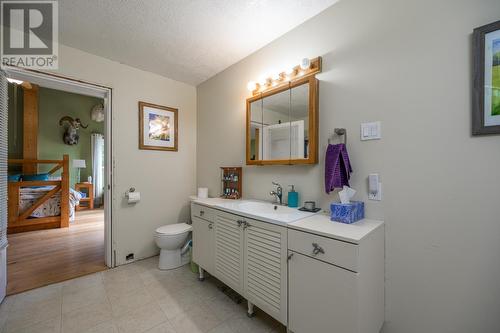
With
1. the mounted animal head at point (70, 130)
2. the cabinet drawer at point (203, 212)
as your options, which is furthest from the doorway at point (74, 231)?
the mounted animal head at point (70, 130)

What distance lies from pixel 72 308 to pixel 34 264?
52.5 inches

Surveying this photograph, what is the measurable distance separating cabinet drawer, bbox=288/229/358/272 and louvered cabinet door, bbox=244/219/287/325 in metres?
0.09

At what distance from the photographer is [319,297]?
1.16 metres

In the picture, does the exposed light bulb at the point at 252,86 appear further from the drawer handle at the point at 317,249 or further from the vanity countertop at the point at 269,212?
the drawer handle at the point at 317,249

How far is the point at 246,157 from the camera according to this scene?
7.47 feet

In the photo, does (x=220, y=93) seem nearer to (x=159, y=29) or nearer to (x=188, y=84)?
(x=188, y=84)

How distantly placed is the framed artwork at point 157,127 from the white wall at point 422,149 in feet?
6.99

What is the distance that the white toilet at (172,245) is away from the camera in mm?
2306

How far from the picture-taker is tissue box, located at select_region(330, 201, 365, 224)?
1.31 meters

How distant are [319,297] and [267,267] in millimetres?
393

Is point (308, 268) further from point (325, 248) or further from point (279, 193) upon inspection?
point (279, 193)

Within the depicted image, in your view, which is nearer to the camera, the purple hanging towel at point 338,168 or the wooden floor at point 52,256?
the purple hanging towel at point 338,168

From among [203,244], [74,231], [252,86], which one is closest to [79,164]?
[74,231]

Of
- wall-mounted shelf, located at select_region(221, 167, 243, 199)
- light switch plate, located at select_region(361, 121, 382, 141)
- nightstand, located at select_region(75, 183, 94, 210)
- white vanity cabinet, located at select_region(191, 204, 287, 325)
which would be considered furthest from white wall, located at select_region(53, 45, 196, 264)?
nightstand, located at select_region(75, 183, 94, 210)
